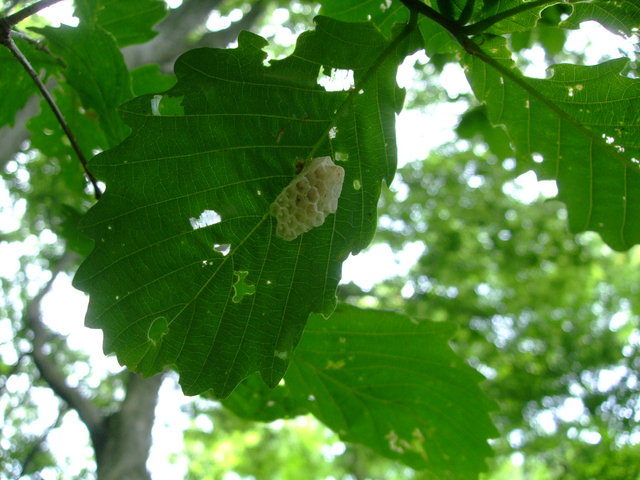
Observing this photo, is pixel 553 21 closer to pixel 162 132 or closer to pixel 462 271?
pixel 162 132

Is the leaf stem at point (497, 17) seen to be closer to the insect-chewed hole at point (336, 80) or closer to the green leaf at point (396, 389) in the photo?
the insect-chewed hole at point (336, 80)

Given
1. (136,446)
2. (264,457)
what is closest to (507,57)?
(136,446)

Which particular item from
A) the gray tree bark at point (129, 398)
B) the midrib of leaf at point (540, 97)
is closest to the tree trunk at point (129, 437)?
the gray tree bark at point (129, 398)

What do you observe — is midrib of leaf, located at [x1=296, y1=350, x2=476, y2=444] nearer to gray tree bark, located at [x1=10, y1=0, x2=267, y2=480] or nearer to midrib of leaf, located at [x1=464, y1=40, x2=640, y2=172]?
midrib of leaf, located at [x1=464, y1=40, x2=640, y2=172]

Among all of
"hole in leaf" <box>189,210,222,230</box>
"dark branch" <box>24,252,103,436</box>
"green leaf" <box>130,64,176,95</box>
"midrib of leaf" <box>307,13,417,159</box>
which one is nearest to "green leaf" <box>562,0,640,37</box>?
"midrib of leaf" <box>307,13,417,159</box>

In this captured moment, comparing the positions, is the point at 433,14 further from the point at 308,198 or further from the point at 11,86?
the point at 11,86

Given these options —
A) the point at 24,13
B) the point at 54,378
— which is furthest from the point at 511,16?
the point at 54,378
